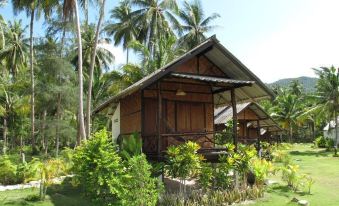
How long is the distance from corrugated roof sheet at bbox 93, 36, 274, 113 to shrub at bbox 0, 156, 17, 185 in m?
5.28

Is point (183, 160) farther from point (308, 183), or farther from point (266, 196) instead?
point (308, 183)

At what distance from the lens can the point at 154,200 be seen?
1081 cm

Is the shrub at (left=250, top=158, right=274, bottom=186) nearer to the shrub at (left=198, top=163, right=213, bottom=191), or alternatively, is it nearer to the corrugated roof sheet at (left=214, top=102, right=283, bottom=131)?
the shrub at (left=198, top=163, right=213, bottom=191)

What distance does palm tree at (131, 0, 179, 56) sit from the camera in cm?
3172

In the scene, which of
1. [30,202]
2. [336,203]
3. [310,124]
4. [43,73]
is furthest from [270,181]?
[310,124]

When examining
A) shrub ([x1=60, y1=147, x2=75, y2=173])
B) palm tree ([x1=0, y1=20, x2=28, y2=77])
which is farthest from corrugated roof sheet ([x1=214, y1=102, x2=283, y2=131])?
palm tree ([x1=0, y1=20, x2=28, y2=77])

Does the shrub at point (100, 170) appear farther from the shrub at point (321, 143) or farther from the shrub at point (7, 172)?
the shrub at point (321, 143)

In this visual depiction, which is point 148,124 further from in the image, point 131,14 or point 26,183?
point 131,14

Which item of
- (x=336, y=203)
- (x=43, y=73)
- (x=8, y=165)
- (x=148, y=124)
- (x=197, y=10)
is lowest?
(x=336, y=203)

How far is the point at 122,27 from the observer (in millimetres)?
35094

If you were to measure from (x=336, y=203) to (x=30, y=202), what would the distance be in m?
10.3

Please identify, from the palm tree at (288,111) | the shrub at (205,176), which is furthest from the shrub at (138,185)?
the palm tree at (288,111)

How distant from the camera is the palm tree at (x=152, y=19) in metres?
31.7

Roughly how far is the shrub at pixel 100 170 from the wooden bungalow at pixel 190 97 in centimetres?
256
